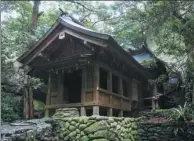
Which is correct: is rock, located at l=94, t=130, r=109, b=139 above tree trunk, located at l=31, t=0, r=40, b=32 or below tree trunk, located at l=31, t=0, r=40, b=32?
below

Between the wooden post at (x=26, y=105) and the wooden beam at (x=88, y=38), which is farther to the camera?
the wooden post at (x=26, y=105)

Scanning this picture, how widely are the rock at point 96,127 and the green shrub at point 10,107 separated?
19.4 feet

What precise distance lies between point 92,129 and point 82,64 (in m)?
3.44

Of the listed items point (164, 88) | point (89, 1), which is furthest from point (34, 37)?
point (164, 88)

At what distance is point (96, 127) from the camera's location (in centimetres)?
792

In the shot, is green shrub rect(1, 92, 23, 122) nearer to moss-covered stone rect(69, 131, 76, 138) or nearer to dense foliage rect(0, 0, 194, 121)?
dense foliage rect(0, 0, 194, 121)

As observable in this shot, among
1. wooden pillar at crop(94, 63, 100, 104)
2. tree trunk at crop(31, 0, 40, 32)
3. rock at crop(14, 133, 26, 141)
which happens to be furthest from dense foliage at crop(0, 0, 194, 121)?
rock at crop(14, 133, 26, 141)

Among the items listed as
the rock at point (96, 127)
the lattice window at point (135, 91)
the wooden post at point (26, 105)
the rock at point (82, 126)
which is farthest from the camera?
the lattice window at point (135, 91)

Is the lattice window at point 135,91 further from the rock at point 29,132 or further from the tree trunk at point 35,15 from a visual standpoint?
the tree trunk at point 35,15

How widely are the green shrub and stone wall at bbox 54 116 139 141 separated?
490 cm

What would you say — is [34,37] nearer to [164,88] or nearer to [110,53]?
[110,53]

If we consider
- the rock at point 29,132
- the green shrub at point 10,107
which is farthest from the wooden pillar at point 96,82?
the green shrub at point 10,107

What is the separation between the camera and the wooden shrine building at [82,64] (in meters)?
9.85

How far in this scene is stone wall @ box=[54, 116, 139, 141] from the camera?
25.8ft
